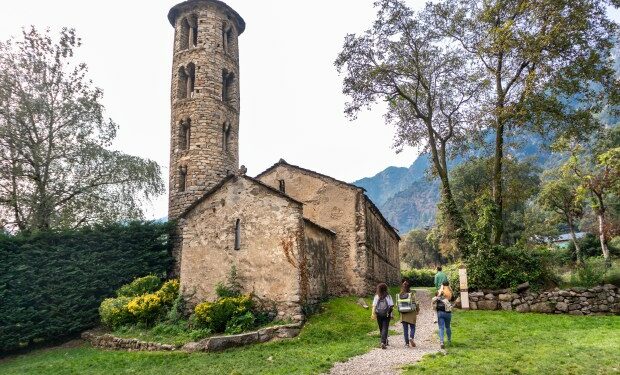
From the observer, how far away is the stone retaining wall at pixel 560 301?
1678 cm

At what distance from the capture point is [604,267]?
61.2 ft

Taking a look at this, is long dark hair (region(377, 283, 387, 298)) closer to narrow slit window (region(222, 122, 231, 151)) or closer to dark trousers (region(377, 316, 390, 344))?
dark trousers (region(377, 316, 390, 344))

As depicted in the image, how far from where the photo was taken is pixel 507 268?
745 inches

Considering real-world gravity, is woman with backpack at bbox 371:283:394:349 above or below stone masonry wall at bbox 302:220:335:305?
below

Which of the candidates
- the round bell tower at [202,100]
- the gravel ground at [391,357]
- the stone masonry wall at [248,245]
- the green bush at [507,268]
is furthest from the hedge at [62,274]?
the green bush at [507,268]

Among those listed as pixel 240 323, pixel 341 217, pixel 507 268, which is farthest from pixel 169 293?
pixel 507 268

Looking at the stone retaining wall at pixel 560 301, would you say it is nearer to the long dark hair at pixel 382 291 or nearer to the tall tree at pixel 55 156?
the long dark hair at pixel 382 291

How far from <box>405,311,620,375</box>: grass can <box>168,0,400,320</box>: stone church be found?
6.49 m

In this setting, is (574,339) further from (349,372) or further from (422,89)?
(422,89)

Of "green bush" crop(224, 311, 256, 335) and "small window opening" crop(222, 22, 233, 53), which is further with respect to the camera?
"small window opening" crop(222, 22, 233, 53)

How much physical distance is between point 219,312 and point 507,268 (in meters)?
12.8

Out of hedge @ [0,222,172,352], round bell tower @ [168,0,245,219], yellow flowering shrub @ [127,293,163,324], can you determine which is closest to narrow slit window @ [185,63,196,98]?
round bell tower @ [168,0,245,219]

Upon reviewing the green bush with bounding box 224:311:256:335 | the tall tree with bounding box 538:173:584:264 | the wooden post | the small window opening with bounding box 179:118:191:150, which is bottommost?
the green bush with bounding box 224:311:256:335

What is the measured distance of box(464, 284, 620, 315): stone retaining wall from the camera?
1678 cm
